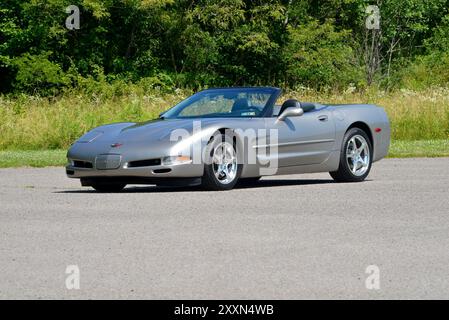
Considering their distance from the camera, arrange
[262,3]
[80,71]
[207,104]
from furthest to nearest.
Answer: [262,3]
[80,71]
[207,104]

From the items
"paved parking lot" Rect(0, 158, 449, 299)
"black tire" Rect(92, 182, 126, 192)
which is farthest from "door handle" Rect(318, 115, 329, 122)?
"black tire" Rect(92, 182, 126, 192)

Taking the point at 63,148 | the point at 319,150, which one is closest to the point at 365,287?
the point at 319,150

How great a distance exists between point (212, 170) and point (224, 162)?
220 mm

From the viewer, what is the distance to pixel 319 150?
50.2 ft

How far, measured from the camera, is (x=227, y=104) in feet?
49.6

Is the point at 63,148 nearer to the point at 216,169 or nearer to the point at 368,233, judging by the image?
the point at 216,169

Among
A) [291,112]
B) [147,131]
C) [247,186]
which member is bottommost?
[247,186]

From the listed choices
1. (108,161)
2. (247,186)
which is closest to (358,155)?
(247,186)

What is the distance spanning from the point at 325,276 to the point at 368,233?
7.96 feet

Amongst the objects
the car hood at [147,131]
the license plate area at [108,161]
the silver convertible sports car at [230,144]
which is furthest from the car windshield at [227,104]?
the license plate area at [108,161]

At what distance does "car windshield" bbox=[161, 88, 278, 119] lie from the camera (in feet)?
49.2

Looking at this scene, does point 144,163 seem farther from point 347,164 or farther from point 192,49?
point 192,49

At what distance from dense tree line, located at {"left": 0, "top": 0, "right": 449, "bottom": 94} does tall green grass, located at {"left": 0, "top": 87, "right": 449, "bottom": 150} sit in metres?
14.2

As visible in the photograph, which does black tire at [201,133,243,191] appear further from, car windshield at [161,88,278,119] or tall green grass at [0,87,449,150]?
tall green grass at [0,87,449,150]
